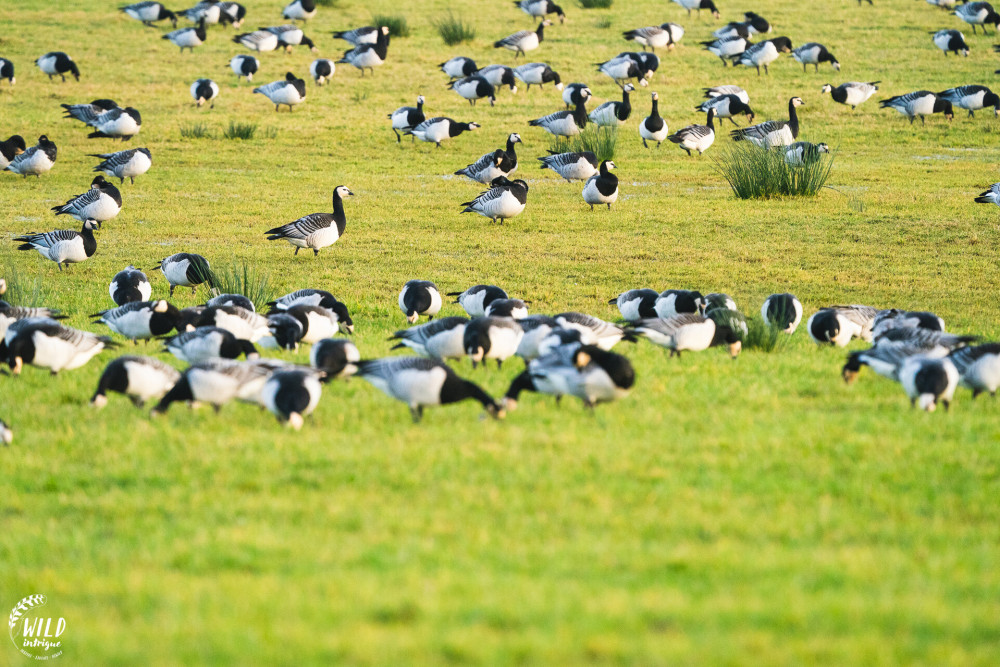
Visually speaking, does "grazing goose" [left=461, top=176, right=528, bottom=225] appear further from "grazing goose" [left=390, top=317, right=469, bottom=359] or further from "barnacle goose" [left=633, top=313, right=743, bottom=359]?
"grazing goose" [left=390, top=317, right=469, bottom=359]

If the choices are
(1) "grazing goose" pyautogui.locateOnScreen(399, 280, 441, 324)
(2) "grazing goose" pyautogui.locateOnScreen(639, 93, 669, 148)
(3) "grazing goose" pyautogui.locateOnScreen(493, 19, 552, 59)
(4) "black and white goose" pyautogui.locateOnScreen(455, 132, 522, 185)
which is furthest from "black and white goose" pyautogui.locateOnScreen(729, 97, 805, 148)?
(1) "grazing goose" pyautogui.locateOnScreen(399, 280, 441, 324)

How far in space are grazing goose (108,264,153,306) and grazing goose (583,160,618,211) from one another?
10.1m

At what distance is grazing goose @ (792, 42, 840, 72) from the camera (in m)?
35.9

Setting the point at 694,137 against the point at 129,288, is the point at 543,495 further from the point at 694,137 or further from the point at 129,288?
the point at 694,137

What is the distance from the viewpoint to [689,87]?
115 ft

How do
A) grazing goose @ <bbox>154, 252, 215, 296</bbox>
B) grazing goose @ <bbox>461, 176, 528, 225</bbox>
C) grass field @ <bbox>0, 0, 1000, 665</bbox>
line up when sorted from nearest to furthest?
grass field @ <bbox>0, 0, 1000, 665</bbox>, grazing goose @ <bbox>154, 252, 215, 296</bbox>, grazing goose @ <bbox>461, 176, 528, 225</bbox>

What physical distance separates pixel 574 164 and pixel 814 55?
1560 cm

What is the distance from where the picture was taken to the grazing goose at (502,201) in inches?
809

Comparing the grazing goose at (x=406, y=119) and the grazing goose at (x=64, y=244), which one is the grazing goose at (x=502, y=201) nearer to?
the grazing goose at (x=64, y=244)

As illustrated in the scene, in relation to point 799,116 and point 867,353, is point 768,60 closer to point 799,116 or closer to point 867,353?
point 799,116

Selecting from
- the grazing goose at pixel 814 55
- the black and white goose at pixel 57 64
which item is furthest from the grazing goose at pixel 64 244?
the grazing goose at pixel 814 55

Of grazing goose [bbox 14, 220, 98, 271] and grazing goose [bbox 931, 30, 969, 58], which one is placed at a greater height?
grazing goose [bbox 931, 30, 969, 58]

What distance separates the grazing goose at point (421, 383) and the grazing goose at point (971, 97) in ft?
86.9

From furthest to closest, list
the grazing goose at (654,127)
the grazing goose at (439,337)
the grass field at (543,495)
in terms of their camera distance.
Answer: the grazing goose at (654,127)
the grazing goose at (439,337)
the grass field at (543,495)
